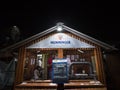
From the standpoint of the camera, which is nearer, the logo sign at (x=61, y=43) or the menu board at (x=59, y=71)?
the menu board at (x=59, y=71)

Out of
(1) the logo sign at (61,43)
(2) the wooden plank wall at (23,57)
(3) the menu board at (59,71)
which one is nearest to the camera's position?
(3) the menu board at (59,71)

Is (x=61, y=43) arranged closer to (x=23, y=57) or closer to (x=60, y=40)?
(x=60, y=40)

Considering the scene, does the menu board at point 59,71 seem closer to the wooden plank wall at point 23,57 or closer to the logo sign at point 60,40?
the logo sign at point 60,40

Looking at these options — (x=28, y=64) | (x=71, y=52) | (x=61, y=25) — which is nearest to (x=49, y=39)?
(x=61, y=25)

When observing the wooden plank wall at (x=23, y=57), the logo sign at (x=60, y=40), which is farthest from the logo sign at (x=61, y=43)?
the wooden plank wall at (x=23, y=57)

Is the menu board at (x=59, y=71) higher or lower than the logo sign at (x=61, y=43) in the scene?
lower

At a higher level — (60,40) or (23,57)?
(60,40)

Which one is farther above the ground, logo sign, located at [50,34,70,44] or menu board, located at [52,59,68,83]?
logo sign, located at [50,34,70,44]

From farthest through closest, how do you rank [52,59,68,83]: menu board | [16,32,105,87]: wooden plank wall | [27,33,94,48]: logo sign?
[27,33,94,48]: logo sign < [16,32,105,87]: wooden plank wall < [52,59,68,83]: menu board

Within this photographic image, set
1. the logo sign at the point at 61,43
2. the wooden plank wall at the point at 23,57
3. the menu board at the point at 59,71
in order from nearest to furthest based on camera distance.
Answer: the menu board at the point at 59,71 < the wooden plank wall at the point at 23,57 < the logo sign at the point at 61,43

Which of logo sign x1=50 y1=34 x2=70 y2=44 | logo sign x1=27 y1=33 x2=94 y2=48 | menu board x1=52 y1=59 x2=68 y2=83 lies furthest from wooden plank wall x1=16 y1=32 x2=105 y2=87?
menu board x1=52 y1=59 x2=68 y2=83

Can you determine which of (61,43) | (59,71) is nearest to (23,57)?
(61,43)

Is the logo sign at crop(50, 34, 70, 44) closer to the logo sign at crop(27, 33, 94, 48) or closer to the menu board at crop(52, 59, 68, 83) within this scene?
the logo sign at crop(27, 33, 94, 48)

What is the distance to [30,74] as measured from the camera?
11.4 m
